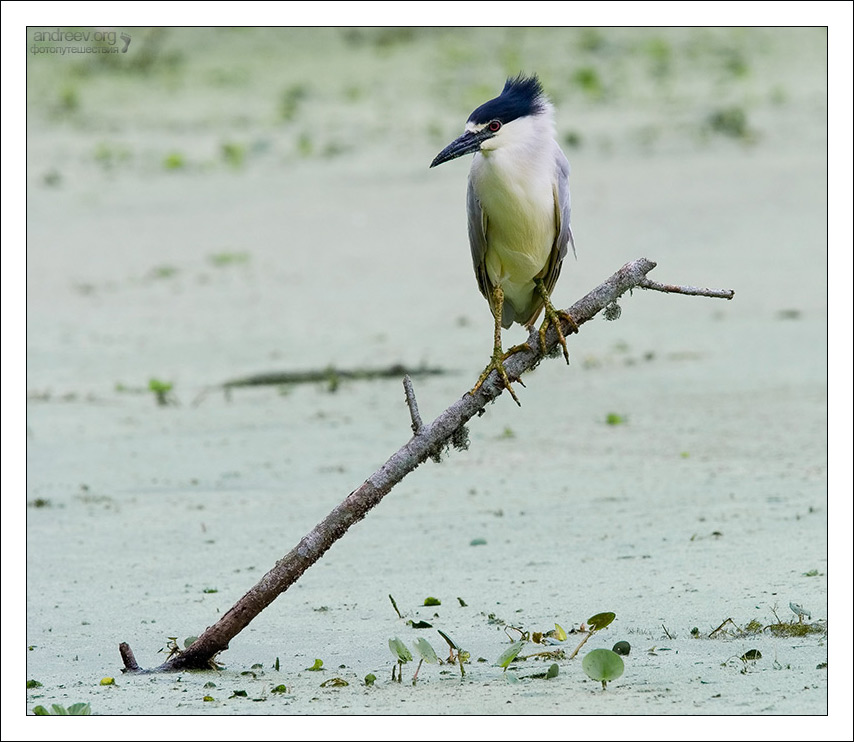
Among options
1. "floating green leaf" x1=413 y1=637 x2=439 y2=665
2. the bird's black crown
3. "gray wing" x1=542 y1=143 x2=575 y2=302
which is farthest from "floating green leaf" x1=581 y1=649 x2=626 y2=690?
the bird's black crown

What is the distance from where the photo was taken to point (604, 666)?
98.0 inches

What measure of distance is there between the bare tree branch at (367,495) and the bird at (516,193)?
0.82 ft

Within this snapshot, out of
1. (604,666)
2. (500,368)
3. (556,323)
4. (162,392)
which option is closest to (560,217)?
(556,323)

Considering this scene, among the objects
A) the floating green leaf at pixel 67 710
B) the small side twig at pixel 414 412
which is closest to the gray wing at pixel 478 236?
the small side twig at pixel 414 412

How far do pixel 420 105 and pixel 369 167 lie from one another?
1.33 meters

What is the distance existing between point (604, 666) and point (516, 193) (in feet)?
3.68

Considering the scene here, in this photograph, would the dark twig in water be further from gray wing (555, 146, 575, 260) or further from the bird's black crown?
the bird's black crown

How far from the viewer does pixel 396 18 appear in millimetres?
3750

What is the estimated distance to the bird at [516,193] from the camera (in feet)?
10.1

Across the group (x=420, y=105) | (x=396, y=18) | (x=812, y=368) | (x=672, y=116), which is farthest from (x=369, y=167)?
(x=396, y=18)

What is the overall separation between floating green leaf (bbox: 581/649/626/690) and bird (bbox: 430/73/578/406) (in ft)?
2.34

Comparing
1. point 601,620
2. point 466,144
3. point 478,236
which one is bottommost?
point 601,620

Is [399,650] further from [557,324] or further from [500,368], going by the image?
[557,324]

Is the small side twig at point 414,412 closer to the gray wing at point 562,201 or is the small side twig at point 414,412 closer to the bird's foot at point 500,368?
the bird's foot at point 500,368
